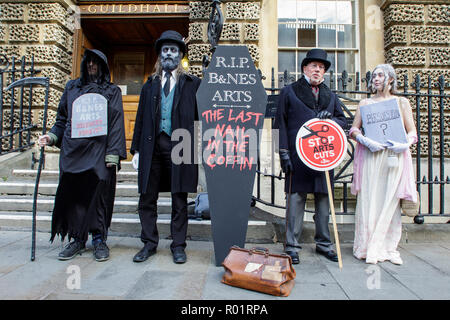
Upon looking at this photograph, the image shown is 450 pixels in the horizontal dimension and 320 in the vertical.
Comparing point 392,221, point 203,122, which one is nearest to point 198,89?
point 203,122

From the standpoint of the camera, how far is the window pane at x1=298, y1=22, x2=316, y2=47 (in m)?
6.99

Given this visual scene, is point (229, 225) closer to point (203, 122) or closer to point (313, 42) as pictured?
point (203, 122)

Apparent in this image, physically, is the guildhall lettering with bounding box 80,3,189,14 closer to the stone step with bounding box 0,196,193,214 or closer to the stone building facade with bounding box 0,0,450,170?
the stone building facade with bounding box 0,0,450,170

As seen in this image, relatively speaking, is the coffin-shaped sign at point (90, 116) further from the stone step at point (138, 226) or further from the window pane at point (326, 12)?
the window pane at point (326, 12)

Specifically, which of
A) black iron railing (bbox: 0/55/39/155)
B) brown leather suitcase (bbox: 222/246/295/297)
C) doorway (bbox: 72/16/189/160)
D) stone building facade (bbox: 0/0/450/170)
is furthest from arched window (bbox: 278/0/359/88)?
brown leather suitcase (bbox: 222/246/295/297)

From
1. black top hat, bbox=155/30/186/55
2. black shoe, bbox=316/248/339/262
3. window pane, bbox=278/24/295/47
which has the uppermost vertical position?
window pane, bbox=278/24/295/47

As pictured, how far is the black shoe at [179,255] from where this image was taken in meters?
2.90

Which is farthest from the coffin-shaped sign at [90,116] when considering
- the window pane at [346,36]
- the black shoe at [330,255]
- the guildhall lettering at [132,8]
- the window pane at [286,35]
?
the window pane at [346,36]

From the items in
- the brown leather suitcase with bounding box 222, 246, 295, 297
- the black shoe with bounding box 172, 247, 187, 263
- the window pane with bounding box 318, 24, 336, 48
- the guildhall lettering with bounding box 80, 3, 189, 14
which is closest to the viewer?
the brown leather suitcase with bounding box 222, 246, 295, 297

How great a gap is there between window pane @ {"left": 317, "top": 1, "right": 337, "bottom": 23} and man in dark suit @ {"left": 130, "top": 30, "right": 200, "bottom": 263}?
16.8 feet

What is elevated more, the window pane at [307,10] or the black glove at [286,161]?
the window pane at [307,10]

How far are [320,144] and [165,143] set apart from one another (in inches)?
59.3

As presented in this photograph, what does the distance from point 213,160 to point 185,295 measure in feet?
3.97

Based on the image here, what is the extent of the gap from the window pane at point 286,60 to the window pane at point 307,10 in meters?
0.86
